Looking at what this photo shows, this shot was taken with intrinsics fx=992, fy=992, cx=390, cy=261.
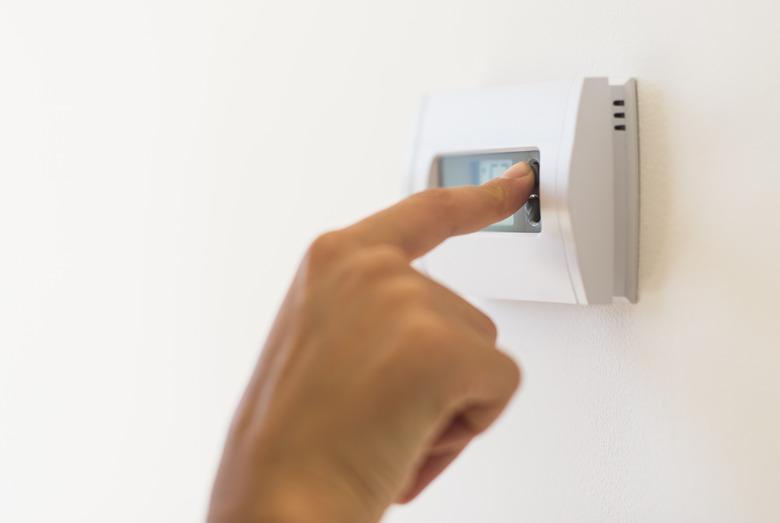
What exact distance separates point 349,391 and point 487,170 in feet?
0.80

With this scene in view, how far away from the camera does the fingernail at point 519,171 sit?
0.50 metres

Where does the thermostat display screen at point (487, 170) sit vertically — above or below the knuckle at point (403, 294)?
below

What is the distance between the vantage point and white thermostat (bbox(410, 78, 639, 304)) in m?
0.49

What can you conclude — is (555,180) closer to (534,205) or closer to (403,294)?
(534,205)

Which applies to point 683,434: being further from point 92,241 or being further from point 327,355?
point 92,241

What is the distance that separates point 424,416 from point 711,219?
225 millimetres

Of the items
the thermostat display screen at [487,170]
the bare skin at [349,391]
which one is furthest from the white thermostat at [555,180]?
the bare skin at [349,391]

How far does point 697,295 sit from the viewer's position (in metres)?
0.49

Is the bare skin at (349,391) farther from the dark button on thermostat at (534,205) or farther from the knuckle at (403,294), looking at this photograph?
the dark button on thermostat at (534,205)

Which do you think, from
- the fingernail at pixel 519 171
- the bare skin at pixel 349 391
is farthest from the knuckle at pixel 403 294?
the fingernail at pixel 519 171

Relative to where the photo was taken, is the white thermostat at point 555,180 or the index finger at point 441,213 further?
the white thermostat at point 555,180

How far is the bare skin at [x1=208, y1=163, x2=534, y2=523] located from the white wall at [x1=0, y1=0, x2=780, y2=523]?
0.19 m

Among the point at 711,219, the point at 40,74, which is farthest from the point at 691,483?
the point at 40,74

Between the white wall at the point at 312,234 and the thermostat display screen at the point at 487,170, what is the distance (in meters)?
0.06
